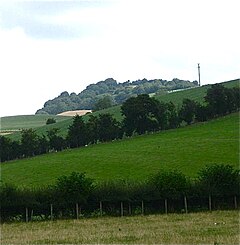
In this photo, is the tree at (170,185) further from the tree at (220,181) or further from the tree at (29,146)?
the tree at (29,146)

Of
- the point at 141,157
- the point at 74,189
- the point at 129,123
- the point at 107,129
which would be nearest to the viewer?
the point at 74,189

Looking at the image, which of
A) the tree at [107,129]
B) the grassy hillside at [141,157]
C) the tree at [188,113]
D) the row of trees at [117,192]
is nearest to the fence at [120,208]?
the row of trees at [117,192]

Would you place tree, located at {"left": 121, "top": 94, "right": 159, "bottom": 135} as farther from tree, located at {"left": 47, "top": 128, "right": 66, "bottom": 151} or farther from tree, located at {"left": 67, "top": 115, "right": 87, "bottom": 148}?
tree, located at {"left": 47, "top": 128, "right": 66, "bottom": 151}

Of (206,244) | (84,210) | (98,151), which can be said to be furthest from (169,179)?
(98,151)

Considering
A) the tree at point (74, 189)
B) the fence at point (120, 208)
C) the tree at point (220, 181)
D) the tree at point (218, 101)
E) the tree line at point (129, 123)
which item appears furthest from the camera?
the tree at point (218, 101)

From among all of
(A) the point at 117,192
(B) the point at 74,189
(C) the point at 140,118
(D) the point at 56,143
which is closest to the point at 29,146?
(D) the point at 56,143

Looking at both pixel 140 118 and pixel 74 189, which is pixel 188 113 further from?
pixel 74 189

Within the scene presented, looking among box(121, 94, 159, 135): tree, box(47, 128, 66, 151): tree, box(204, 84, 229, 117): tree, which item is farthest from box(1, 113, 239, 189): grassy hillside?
box(204, 84, 229, 117): tree

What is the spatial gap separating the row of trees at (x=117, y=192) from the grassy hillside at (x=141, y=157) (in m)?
21.7

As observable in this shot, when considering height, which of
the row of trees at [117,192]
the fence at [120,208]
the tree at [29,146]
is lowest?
the fence at [120,208]

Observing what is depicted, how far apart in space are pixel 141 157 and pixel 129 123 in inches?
1063

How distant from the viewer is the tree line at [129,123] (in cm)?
11288

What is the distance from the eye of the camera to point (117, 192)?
2108 inches

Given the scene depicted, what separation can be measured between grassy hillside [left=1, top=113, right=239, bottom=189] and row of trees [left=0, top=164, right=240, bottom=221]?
21.7m
